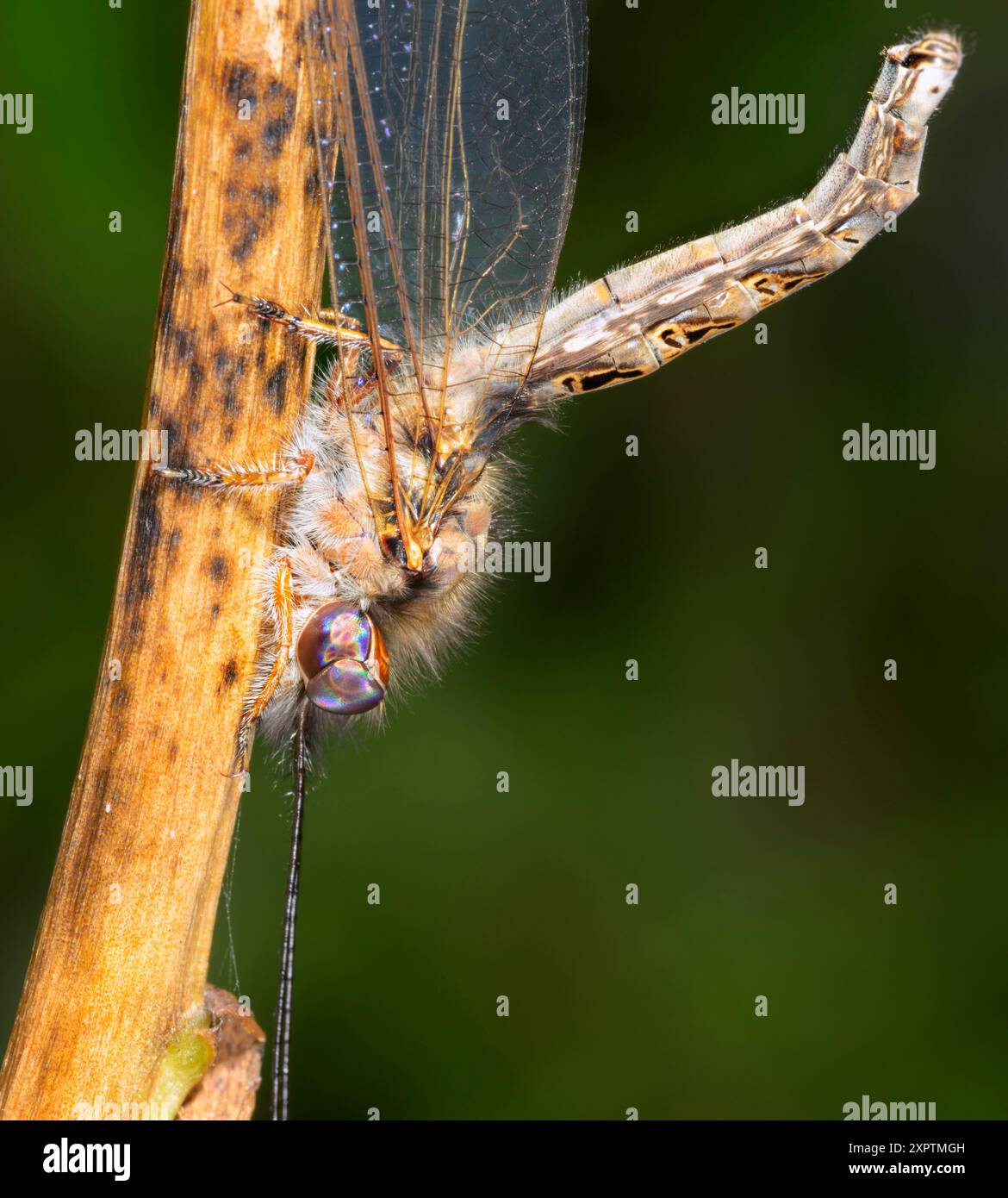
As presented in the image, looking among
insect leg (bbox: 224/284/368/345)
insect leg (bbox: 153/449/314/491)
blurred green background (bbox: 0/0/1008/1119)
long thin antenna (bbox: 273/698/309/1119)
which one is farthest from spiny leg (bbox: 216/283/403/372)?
blurred green background (bbox: 0/0/1008/1119)

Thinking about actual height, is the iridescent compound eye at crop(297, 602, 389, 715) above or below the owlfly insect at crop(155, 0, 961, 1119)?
below

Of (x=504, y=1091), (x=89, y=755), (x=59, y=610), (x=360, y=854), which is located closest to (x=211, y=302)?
(x=89, y=755)

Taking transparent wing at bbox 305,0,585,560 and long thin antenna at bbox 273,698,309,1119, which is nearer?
transparent wing at bbox 305,0,585,560

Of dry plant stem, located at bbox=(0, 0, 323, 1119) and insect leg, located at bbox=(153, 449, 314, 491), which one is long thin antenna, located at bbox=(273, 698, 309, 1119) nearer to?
dry plant stem, located at bbox=(0, 0, 323, 1119)

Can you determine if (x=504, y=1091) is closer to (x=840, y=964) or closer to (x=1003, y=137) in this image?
(x=840, y=964)

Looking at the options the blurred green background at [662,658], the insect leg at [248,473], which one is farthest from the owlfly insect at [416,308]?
the blurred green background at [662,658]

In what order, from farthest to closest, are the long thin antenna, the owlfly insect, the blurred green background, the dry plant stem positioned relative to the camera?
the blurred green background, the long thin antenna, the owlfly insect, the dry plant stem

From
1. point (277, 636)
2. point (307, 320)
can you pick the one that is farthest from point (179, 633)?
point (307, 320)
